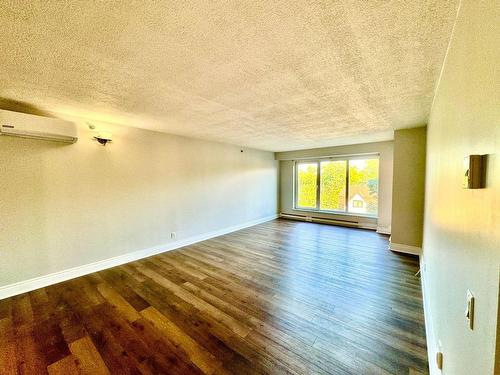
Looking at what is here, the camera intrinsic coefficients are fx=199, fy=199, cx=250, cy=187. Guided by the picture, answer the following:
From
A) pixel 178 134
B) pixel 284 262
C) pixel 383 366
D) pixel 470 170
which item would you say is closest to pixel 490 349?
pixel 470 170

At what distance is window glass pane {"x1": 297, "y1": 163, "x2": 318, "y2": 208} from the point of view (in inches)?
257

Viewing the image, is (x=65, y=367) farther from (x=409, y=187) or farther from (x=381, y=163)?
(x=381, y=163)

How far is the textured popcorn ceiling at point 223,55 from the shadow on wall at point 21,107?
96 millimetres

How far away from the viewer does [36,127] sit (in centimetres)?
248

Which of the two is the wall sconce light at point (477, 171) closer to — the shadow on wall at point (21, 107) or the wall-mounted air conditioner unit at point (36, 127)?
the wall-mounted air conditioner unit at point (36, 127)

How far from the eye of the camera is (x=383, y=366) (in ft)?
4.94

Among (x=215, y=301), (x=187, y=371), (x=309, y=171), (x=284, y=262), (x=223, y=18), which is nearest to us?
(x=223, y=18)

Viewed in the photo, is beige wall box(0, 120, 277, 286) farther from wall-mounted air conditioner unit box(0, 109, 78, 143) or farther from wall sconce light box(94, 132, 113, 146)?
wall-mounted air conditioner unit box(0, 109, 78, 143)

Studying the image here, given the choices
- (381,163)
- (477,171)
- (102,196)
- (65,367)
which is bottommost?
(65,367)

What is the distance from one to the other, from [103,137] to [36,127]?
2.34ft

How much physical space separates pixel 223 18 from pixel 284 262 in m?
3.27

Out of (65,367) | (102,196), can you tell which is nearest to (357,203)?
(102,196)

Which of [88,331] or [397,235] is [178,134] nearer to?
[88,331]

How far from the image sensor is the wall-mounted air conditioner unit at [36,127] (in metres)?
2.32
